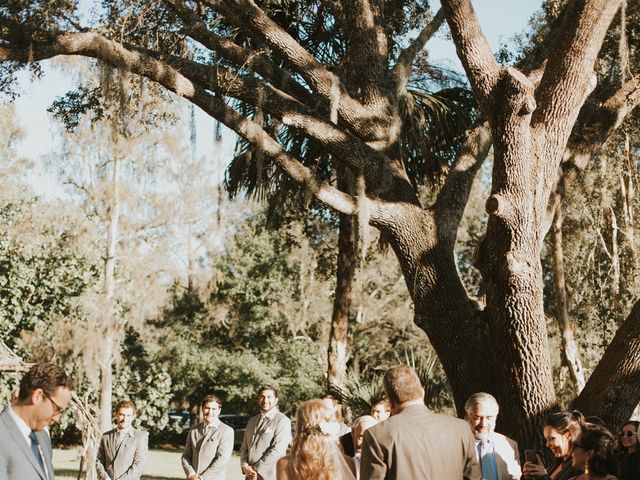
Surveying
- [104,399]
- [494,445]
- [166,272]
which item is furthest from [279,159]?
[166,272]

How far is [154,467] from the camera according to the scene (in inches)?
882

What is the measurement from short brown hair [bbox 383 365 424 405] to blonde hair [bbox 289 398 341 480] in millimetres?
410

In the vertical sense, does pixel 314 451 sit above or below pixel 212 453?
above

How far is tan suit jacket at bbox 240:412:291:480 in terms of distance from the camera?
7367 mm

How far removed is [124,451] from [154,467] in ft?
50.7

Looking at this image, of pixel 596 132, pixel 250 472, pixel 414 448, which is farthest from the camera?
pixel 596 132

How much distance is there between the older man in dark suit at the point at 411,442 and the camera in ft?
13.2

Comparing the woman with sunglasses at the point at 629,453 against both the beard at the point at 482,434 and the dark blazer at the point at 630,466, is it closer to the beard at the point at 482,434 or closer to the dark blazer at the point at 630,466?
the dark blazer at the point at 630,466

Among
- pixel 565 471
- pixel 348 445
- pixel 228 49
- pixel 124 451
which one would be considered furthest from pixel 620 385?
pixel 228 49

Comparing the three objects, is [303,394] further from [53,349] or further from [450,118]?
[450,118]

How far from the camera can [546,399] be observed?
7.49 m

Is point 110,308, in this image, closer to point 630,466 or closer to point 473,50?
point 473,50

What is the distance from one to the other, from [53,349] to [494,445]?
14.9 metres

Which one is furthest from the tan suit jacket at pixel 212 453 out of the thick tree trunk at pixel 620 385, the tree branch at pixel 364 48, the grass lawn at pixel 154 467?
the grass lawn at pixel 154 467
